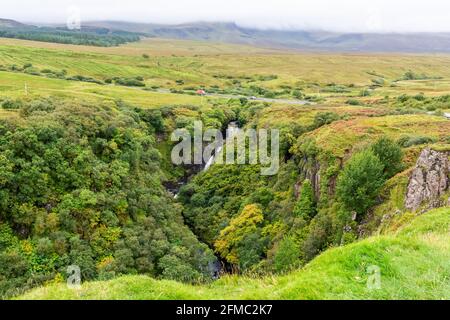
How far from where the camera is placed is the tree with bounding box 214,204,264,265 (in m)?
56.6

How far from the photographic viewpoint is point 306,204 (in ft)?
175

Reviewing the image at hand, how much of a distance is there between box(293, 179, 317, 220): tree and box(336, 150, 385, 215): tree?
11.4 meters

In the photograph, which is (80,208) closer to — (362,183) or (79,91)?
(362,183)

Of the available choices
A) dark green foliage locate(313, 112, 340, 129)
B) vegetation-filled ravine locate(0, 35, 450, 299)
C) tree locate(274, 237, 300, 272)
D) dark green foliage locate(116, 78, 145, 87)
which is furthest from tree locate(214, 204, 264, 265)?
dark green foliage locate(116, 78, 145, 87)

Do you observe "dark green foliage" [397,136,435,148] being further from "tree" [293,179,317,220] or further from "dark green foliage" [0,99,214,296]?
"dark green foliage" [0,99,214,296]

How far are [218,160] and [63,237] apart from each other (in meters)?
39.3

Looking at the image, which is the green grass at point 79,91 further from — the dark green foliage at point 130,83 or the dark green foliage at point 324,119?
the dark green foliage at point 324,119

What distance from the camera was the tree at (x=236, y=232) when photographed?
2229 inches

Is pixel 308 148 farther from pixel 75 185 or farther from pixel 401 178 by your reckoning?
pixel 75 185

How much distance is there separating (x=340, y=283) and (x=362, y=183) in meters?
30.5

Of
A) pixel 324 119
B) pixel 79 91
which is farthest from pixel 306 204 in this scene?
pixel 79 91

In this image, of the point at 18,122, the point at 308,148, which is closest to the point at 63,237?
the point at 18,122

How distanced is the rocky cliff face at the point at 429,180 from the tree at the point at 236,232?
26320 mm
